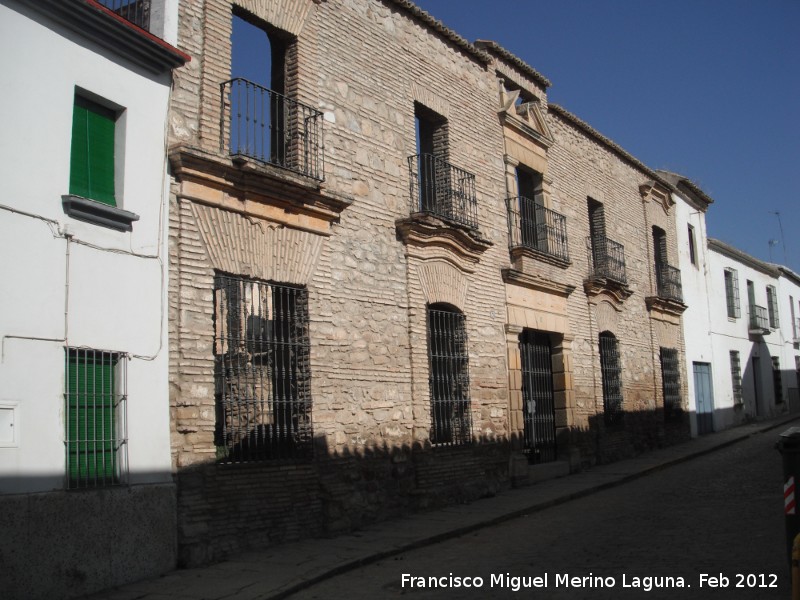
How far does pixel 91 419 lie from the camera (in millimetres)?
6539

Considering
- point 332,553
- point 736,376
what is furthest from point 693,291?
point 332,553

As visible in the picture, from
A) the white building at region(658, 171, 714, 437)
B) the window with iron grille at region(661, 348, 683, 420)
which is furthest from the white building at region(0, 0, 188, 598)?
the white building at region(658, 171, 714, 437)

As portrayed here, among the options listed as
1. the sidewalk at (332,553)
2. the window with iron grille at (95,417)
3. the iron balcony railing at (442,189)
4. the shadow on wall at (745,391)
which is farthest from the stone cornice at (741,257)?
the window with iron grille at (95,417)

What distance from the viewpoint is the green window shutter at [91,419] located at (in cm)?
635

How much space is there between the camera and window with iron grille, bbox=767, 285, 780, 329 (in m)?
28.7

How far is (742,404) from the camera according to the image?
24.0 m

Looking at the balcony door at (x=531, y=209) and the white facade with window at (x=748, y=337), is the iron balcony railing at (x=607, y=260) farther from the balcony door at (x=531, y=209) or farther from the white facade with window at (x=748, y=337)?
the white facade with window at (x=748, y=337)

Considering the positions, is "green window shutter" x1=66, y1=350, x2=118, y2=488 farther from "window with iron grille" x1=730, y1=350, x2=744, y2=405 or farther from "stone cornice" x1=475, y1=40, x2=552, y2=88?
"window with iron grille" x1=730, y1=350, x2=744, y2=405

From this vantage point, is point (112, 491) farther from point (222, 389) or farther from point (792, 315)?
point (792, 315)

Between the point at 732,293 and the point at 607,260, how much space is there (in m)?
10.5

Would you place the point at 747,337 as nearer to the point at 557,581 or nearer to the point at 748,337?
the point at 748,337

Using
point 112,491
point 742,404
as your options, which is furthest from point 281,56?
point 742,404

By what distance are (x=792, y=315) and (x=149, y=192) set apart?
98.0 ft

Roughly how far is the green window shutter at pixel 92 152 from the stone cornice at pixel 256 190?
0.64 m
